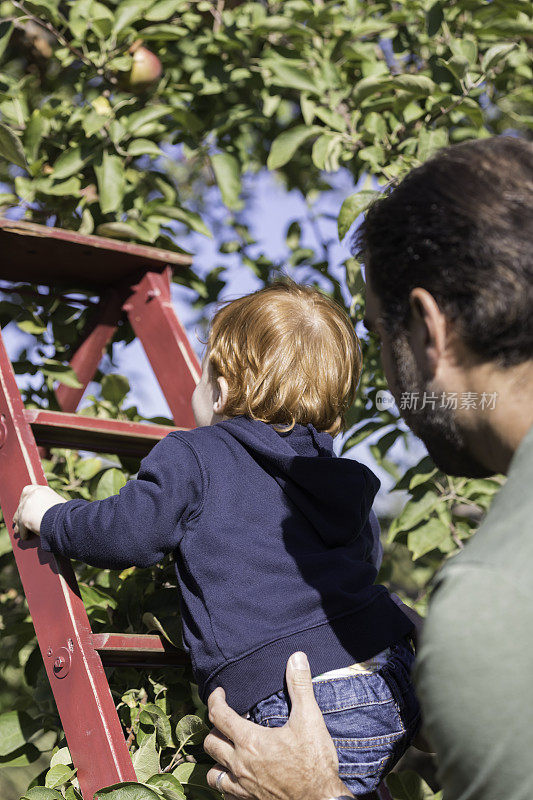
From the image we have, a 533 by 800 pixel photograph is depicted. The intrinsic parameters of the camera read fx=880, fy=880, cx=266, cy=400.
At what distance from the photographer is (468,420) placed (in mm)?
969

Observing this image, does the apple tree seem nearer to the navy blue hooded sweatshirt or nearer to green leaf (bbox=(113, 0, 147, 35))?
green leaf (bbox=(113, 0, 147, 35))

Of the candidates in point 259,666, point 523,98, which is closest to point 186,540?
point 259,666

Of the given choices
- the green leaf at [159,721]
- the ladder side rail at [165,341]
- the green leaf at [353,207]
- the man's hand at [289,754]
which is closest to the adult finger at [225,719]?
the man's hand at [289,754]

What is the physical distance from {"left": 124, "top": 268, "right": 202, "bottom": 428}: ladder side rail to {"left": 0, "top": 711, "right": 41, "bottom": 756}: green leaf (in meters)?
0.72

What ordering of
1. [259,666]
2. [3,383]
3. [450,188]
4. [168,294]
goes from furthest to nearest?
1. [168,294]
2. [3,383]
3. [259,666]
4. [450,188]

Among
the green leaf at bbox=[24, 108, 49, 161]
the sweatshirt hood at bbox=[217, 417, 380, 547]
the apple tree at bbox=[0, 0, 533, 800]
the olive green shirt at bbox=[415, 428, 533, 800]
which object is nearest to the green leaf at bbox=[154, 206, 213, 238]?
the apple tree at bbox=[0, 0, 533, 800]

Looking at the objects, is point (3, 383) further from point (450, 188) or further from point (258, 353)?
point (450, 188)

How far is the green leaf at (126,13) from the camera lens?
7.37 ft

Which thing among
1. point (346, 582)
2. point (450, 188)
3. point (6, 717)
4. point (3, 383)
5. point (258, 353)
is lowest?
point (6, 717)

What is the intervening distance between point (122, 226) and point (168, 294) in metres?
0.23

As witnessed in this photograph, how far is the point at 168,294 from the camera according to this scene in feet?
6.94

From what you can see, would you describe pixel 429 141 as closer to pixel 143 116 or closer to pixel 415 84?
pixel 415 84

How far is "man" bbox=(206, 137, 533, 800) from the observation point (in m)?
0.77

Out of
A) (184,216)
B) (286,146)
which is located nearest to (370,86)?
(286,146)
